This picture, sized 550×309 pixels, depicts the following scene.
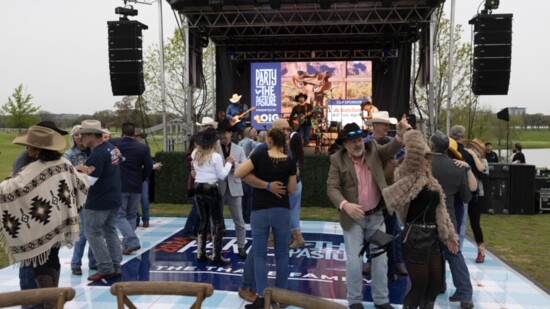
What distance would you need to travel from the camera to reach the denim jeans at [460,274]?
3943 millimetres

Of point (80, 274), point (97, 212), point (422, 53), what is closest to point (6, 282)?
point (80, 274)

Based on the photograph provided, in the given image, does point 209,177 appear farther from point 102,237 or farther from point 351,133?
point 351,133

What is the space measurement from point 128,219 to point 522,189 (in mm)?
7870

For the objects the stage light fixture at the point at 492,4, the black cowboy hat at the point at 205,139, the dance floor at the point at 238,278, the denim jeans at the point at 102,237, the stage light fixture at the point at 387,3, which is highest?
the stage light fixture at the point at 387,3

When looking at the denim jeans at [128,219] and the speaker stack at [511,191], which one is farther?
the speaker stack at [511,191]

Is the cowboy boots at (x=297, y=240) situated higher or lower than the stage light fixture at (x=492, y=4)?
lower

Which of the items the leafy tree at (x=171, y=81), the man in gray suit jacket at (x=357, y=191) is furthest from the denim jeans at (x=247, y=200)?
the leafy tree at (x=171, y=81)

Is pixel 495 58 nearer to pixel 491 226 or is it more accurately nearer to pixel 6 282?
pixel 491 226

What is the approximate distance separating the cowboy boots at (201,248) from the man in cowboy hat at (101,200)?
2.95 feet

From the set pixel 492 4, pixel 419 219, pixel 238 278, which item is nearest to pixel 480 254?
pixel 419 219

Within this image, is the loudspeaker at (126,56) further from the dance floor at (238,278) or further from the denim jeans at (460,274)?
the denim jeans at (460,274)

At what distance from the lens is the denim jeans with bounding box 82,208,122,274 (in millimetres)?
4559

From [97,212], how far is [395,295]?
9.79ft

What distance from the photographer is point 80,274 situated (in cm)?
496
